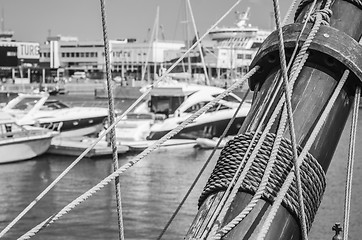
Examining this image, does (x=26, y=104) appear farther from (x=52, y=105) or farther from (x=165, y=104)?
(x=165, y=104)

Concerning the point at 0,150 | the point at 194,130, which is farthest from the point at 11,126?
the point at 194,130

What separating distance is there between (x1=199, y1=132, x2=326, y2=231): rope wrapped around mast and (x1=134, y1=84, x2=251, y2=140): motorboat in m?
23.7

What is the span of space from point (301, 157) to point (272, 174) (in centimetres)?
16

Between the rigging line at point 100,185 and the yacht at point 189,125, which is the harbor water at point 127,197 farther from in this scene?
the rigging line at point 100,185

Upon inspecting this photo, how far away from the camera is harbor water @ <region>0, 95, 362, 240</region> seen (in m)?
13.6

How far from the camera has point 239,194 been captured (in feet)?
8.53

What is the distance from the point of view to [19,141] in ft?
75.4

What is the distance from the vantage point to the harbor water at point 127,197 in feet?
44.5

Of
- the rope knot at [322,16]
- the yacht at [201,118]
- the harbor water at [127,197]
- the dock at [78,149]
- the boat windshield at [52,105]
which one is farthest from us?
the boat windshield at [52,105]

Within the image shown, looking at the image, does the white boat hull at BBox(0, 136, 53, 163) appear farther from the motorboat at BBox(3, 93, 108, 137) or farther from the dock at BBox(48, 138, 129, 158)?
the motorboat at BBox(3, 93, 108, 137)

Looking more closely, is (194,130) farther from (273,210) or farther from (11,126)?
(273,210)

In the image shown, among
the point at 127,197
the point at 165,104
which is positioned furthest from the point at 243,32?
the point at 127,197

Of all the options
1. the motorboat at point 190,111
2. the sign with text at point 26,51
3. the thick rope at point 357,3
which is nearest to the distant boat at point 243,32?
the sign with text at point 26,51

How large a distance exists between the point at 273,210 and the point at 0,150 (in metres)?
21.2
